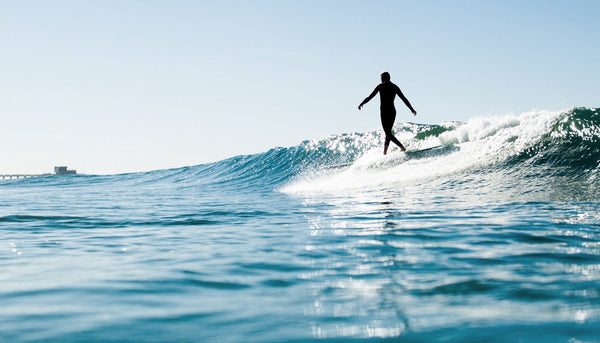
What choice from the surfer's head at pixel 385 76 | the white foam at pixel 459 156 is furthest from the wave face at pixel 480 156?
the surfer's head at pixel 385 76

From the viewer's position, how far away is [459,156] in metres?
12.9

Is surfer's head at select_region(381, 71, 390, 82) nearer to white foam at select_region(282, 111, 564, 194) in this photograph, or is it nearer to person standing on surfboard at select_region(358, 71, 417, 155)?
person standing on surfboard at select_region(358, 71, 417, 155)

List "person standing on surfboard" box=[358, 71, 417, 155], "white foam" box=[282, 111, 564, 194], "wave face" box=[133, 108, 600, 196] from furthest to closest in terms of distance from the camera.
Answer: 1. "person standing on surfboard" box=[358, 71, 417, 155]
2. "white foam" box=[282, 111, 564, 194]
3. "wave face" box=[133, 108, 600, 196]

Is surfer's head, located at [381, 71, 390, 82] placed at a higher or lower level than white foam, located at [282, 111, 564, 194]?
higher

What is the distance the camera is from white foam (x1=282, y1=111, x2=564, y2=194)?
12.2 metres

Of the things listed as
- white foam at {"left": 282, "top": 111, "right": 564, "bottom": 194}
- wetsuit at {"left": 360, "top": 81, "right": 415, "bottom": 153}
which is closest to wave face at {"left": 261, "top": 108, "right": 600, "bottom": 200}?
white foam at {"left": 282, "top": 111, "right": 564, "bottom": 194}

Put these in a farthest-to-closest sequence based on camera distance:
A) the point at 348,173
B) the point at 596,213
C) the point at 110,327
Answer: the point at 348,173 < the point at 596,213 < the point at 110,327

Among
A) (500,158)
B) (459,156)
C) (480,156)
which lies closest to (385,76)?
(459,156)

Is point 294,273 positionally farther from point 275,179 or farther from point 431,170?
point 275,179

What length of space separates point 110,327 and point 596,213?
227 inches

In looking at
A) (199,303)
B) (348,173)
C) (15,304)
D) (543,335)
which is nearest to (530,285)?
(543,335)

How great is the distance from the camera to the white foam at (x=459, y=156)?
1223cm

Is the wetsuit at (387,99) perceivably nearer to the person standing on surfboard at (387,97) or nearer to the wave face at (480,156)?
the person standing on surfboard at (387,97)

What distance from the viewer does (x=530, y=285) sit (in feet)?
9.41
